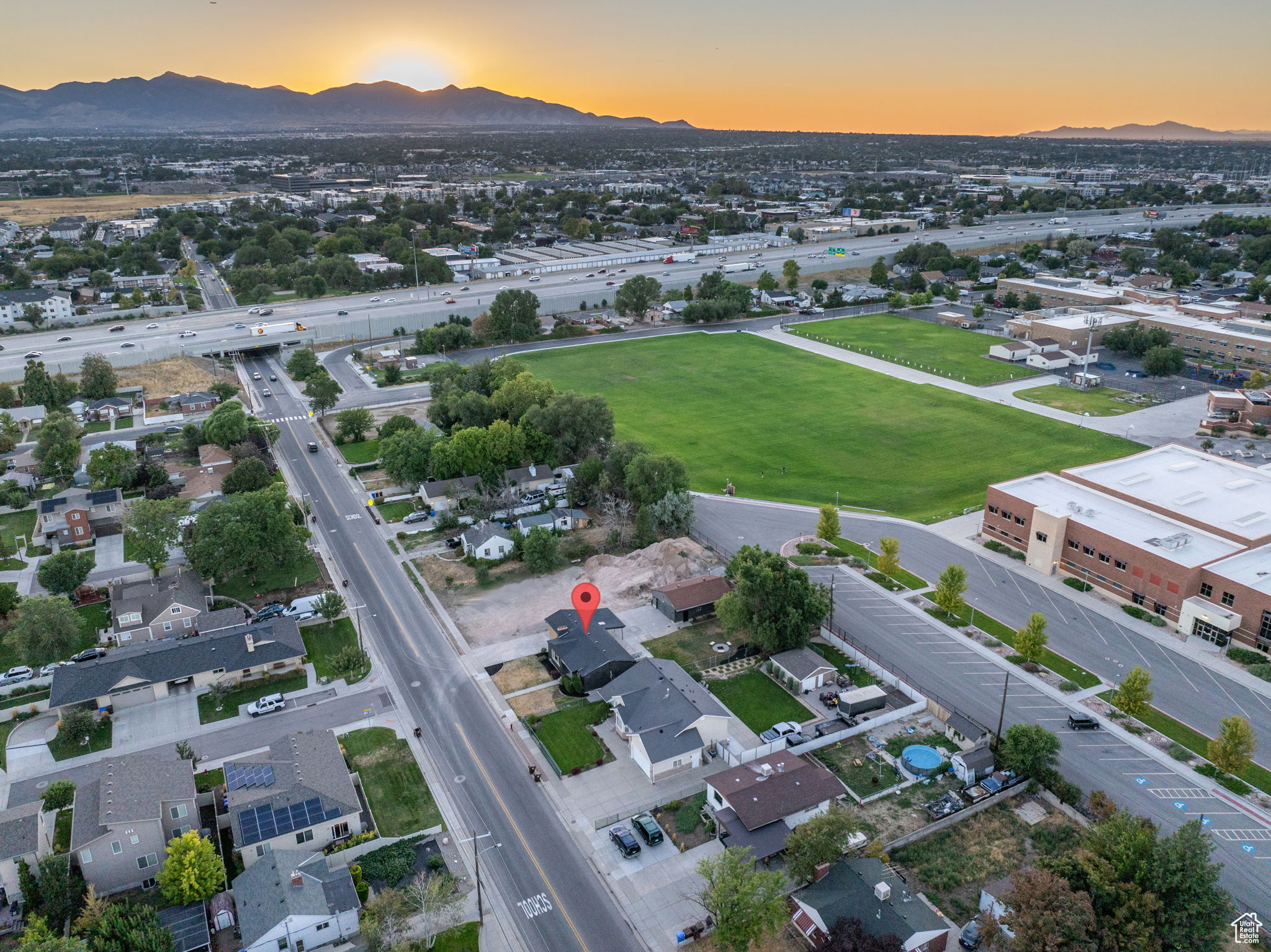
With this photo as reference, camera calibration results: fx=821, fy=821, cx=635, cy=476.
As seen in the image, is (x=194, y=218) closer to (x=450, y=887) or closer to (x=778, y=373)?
(x=778, y=373)

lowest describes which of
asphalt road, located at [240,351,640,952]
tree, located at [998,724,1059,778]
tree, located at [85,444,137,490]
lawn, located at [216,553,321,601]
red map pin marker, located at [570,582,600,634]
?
asphalt road, located at [240,351,640,952]

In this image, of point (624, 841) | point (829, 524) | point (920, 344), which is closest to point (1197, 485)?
point (829, 524)

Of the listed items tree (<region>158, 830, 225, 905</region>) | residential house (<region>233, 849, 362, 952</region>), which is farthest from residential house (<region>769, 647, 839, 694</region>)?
tree (<region>158, 830, 225, 905</region>)

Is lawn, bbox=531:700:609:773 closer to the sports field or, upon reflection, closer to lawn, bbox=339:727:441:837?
lawn, bbox=339:727:441:837

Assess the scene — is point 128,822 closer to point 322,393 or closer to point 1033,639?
point 1033,639

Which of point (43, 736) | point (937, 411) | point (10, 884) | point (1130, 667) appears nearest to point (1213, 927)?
point (1130, 667)

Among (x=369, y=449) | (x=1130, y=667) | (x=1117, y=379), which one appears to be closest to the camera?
(x=1130, y=667)
